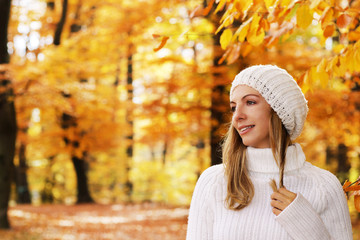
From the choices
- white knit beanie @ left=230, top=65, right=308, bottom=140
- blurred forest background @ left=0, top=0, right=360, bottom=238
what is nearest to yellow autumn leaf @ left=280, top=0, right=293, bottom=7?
blurred forest background @ left=0, top=0, right=360, bottom=238

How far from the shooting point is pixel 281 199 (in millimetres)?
2199

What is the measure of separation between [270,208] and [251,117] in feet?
1.50

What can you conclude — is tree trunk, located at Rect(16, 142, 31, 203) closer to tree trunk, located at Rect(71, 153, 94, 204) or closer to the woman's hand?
tree trunk, located at Rect(71, 153, 94, 204)

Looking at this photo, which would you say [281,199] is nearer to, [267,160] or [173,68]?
[267,160]

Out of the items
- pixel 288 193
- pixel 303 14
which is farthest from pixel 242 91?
pixel 303 14

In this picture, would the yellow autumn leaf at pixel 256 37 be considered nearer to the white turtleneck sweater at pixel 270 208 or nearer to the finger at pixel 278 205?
the white turtleneck sweater at pixel 270 208

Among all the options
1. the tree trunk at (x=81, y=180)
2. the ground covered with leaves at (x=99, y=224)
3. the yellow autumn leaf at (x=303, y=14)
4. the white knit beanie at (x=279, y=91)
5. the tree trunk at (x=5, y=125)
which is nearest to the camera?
the white knit beanie at (x=279, y=91)

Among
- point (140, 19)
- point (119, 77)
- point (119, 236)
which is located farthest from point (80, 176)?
point (140, 19)

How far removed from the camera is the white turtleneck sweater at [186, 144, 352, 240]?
214 centimetres

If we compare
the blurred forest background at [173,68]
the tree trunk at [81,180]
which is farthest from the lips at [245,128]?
the tree trunk at [81,180]

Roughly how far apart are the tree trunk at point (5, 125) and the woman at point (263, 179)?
8842 millimetres

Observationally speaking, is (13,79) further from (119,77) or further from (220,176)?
(119,77)

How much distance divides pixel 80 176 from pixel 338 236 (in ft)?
59.1

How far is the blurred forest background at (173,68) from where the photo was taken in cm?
319
